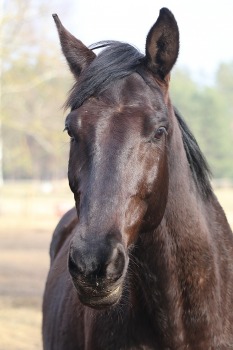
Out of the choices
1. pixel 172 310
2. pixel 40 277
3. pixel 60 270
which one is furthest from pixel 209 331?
pixel 40 277

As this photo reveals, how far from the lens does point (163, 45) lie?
10.1 feet

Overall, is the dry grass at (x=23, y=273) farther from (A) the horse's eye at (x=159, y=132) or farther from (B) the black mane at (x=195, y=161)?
(A) the horse's eye at (x=159, y=132)

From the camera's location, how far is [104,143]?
2.79 meters

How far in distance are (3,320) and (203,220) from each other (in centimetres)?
604

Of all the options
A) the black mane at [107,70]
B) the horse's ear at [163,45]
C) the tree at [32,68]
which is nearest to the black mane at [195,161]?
the black mane at [107,70]

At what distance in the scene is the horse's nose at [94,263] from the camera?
2475 millimetres

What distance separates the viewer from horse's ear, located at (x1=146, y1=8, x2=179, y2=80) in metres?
3.02

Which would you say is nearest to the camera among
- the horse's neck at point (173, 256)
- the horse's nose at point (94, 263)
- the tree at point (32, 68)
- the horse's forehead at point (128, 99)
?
the horse's nose at point (94, 263)

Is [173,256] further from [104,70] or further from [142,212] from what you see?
[104,70]

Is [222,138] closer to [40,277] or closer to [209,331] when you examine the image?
[40,277]

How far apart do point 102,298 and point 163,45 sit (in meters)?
1.24

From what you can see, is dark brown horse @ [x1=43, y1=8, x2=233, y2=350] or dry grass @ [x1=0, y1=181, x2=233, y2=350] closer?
dark brown horse @ [x1=43, y1=8, x2=233, y2=350]

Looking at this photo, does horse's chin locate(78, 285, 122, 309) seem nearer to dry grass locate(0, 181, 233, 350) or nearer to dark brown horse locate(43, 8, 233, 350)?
dark brown horse locate(43, 8, 233, 350)

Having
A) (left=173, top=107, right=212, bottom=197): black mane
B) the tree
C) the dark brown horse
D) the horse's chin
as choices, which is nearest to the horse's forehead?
the dark brown horse
